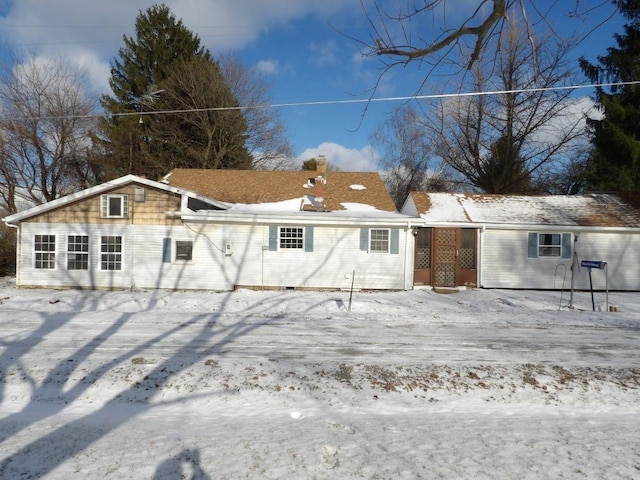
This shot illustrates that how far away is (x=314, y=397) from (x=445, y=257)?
36.7 feet

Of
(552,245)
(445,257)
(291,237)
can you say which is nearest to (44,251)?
(291,237)

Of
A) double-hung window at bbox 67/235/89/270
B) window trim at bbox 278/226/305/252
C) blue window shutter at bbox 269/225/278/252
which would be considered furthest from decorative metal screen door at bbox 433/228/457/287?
double-hung window at bbox 67/235/89/270

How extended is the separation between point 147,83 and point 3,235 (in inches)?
638

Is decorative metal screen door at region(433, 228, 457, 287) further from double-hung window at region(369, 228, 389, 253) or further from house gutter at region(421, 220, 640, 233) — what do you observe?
double-hung window at region(369, 228, 389, 253)

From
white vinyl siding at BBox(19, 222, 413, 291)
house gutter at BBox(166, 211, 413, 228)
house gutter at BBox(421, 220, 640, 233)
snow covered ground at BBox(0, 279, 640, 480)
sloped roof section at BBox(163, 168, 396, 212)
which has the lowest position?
snow covered ground at BBox(0, 279, 640, 480)

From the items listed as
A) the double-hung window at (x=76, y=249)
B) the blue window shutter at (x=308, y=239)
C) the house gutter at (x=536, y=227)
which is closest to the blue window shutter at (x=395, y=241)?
the house gutter at (x=536, y=227)

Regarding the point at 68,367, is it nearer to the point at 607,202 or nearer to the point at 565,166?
the point at 607,202

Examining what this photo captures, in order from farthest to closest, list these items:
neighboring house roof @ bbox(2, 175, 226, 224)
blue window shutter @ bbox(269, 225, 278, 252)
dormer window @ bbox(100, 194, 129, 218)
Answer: blue window shutter @ bbox(269, 225, 278, 252) → dormer window @ bbox(100, 194, 129, 218) → neighboring house roof @ bbox(2, 175, 226, 224)

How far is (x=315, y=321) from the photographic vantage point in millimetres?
Answer: 9680

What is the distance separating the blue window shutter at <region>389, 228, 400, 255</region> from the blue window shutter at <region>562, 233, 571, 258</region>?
6505 millimetres

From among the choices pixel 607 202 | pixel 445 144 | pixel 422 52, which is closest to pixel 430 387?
pixel 422 52

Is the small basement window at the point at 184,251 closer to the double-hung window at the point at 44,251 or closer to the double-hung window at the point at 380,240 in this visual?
the double-hung window at the point at 44,251

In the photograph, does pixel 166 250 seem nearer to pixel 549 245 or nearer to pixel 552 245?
pixel 549 245

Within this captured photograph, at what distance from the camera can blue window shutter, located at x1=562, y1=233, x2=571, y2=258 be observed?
15.2 metres
